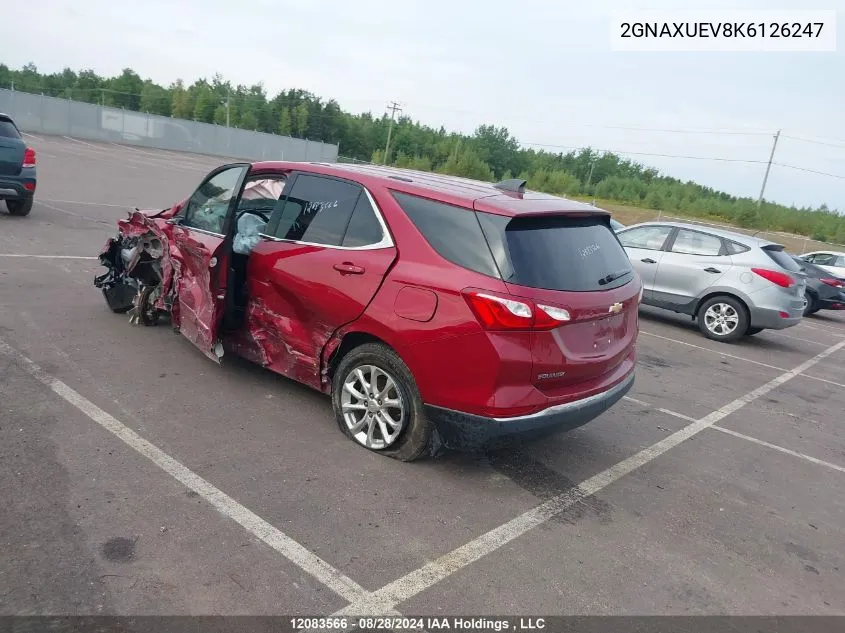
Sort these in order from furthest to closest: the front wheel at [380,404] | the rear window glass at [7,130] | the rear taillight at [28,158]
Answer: the rear taillight at [28,158] < the rear window glass at [7,130] < the front wheel at [380,404]

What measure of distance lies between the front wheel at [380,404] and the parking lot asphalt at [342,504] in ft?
0.44

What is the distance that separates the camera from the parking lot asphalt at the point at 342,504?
2.92m

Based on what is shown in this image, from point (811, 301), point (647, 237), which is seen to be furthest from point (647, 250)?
point (811, 301)

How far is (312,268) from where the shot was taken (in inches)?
176

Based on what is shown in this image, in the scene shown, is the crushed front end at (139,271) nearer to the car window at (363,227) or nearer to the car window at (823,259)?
the car window at (363,227)

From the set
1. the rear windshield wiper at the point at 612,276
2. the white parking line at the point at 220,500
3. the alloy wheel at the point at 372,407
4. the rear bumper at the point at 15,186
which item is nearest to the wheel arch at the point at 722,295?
the rear windshield wiper at the point at 612,276

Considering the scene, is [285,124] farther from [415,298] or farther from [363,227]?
[415,298]

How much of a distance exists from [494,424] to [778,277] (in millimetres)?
7503

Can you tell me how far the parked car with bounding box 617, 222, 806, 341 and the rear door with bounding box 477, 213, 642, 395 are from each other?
6.09m

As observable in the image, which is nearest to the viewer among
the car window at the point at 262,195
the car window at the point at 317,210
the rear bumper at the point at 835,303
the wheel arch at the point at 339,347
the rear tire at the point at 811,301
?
the wheel arch at the point at 339,347

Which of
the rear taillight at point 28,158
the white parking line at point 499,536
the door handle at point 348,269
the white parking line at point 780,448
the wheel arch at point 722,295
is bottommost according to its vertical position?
the white parking line at point 499,536

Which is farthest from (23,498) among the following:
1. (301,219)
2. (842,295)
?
(842,295)

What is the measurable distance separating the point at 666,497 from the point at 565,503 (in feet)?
2.54

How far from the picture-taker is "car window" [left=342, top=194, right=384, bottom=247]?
4.22 m
